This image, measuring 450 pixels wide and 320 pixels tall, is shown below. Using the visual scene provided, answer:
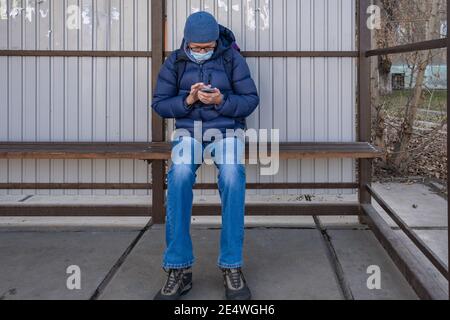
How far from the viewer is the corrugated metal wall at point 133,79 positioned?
4387mm

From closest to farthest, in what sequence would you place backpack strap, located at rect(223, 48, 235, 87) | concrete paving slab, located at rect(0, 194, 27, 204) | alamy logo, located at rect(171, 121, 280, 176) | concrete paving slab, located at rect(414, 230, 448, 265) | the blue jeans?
the blue jeans
alamy logo, located at rect(171, 121, 280, 176)
backpack strap, located at rect(223, 48, 235, 87)
concrete paving slab, located at rect(414, 230, 448, 265)
concrete paving slab, located at rect(0, 194, 27, 204)

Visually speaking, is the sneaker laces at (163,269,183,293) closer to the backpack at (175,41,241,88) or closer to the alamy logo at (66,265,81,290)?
the alamy logo at (66,265,81,290)

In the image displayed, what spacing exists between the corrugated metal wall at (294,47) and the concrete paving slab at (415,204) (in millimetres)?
978

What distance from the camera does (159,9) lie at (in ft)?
14.2

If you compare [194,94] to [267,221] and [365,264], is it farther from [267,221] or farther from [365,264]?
[267,221]

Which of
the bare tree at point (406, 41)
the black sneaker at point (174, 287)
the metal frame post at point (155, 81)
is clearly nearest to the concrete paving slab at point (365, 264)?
the black sneaker at point (174, 287)

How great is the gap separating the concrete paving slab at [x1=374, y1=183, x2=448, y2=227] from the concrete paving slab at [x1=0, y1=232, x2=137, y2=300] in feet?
7.30

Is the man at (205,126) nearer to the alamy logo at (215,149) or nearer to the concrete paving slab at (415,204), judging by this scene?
the alamy logo at (215,149)

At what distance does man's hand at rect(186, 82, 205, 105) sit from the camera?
312 cm

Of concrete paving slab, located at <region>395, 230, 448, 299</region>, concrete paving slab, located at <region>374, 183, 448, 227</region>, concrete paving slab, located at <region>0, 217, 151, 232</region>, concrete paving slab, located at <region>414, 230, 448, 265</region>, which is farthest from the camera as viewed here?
concrete paving slab, located at <region>374, 183, 448, 227</region>

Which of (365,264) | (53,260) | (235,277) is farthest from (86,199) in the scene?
(365,264)

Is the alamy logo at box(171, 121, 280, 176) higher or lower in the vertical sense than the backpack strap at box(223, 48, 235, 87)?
lower

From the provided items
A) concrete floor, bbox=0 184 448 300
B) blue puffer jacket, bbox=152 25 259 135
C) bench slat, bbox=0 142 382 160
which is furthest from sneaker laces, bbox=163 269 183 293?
bench slat, bbox=0 142 382 160

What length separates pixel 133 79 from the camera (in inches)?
174
